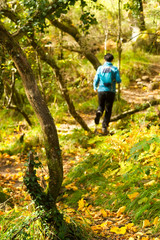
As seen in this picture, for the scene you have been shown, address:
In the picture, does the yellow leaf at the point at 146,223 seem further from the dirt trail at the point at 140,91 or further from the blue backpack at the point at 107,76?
the dirt trail at the point at 140,91

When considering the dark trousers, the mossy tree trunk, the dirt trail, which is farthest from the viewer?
the dirt trail

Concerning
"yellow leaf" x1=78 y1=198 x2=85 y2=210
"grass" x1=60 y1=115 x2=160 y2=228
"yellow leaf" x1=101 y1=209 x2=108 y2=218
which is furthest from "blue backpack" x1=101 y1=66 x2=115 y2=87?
"yellow leaf" x1=101 y1=209 x2=108 y2=218

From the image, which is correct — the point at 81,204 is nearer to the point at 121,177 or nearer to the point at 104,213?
the point at 104,213

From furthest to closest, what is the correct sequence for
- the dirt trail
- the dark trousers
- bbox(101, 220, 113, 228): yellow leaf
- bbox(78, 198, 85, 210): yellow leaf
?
the dirt trail
the dark trousers
bbox(78, 198, 85, 210): yellow leaf
bbox(101, 220, 113, 228): yellow leaf

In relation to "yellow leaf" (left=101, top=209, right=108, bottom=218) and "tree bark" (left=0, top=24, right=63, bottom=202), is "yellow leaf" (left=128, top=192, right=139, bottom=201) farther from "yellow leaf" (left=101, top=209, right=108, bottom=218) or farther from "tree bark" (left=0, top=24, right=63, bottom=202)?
"tree bark" (left=0, top=24, right=63, bottom=202)

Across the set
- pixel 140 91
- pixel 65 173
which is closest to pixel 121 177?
pixel 65 173

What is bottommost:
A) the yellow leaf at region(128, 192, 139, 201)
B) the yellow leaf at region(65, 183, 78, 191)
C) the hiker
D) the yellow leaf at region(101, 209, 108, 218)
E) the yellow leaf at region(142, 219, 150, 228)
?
the yellow leaf at region(65, 183, 78, 191)

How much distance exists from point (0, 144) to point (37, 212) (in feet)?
17.0

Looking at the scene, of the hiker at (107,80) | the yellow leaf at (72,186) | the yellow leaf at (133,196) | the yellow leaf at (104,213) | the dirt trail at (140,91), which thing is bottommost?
the yellow leaf at (72,186)

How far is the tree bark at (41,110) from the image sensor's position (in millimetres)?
2965

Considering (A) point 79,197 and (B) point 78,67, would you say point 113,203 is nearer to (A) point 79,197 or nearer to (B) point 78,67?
(A) point 79,197

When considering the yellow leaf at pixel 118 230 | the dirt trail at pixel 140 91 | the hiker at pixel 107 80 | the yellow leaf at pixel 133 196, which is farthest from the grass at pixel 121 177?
the dirt trail at pixel 140 91

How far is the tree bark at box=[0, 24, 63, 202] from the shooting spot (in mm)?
2965

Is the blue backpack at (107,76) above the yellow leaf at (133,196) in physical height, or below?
above
